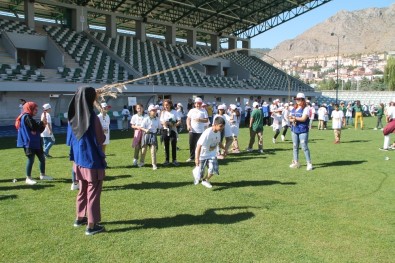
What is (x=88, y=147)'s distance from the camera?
5160 mm

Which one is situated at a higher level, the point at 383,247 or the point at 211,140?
the point at 211,140

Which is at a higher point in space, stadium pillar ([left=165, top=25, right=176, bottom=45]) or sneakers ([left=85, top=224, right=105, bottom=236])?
stadium pillar ([left=165, top=25, right=176, bottom=45])

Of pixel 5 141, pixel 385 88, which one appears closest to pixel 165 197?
pixel 5 141

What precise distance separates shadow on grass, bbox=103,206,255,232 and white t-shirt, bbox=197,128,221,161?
1.75 metres

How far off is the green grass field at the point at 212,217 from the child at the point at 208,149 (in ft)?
1.28

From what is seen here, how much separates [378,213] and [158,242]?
11.6 ft

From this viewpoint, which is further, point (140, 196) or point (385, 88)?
point (385, 88)

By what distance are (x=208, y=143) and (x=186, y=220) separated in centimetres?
221

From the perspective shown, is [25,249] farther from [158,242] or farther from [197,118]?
[197,118]

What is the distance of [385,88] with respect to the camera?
77188 millimetres

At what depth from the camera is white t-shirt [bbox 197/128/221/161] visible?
7660 millimetres

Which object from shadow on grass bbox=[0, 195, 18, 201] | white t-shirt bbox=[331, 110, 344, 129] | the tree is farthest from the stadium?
the tree

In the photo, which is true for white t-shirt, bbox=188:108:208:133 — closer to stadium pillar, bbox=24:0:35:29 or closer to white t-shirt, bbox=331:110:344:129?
white t-shirt, bbox=331:110:344:129

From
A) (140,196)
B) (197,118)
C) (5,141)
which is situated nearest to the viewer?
(140,196)
